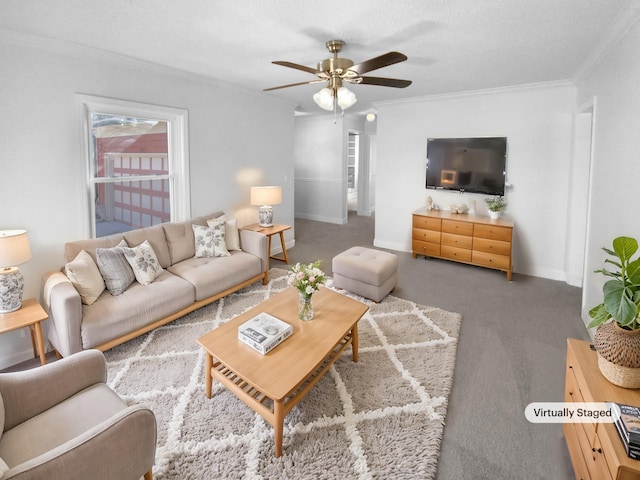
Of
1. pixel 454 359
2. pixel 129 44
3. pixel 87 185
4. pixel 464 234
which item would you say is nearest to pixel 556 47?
pixel 464 234

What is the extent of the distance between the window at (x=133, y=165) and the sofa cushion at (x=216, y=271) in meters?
0.80

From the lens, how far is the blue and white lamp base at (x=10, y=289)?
8.02 feet

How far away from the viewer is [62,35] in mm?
2742

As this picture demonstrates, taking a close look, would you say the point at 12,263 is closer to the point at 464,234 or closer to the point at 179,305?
the point at 179,305

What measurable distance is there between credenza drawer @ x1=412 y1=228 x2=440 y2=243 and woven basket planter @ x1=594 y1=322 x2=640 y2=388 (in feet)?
11.5

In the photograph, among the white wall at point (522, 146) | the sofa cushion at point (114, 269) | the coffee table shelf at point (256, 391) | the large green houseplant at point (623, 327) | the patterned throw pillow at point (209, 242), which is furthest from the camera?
the white wall at point (522, 146)

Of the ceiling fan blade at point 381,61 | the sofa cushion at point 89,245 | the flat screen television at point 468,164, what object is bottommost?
the sofa cushion at point 89,245

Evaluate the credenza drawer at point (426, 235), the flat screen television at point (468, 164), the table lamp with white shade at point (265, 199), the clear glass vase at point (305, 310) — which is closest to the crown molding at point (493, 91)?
the flat screen television at point (468, 164)

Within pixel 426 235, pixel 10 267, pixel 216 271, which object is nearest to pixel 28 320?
pixel 10 267

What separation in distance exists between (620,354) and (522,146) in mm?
3772

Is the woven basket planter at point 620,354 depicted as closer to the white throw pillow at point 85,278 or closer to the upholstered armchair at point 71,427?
the upholstered armchair at point 71,427

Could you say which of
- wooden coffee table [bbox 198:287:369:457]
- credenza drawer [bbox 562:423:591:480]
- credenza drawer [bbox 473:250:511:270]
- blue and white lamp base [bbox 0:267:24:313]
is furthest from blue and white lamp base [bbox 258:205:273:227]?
credenza drawer [bbox 562:423:591:480]

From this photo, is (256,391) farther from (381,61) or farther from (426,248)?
(426,248)

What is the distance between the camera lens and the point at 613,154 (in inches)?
103
